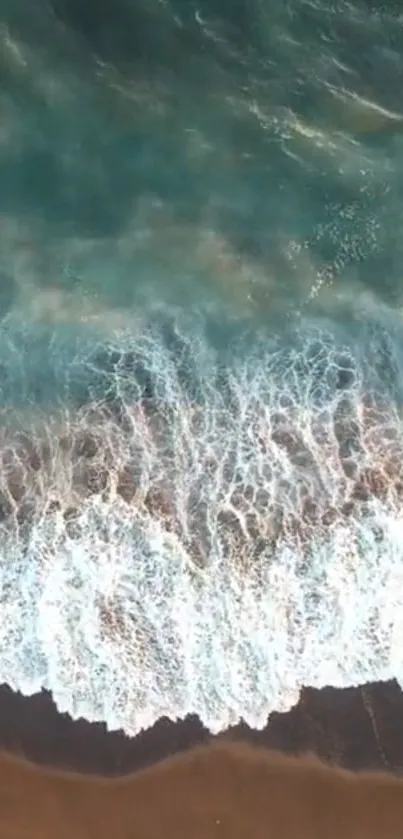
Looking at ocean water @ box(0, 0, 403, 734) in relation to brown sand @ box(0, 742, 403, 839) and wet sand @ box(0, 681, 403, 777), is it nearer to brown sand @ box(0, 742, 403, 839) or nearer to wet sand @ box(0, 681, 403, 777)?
wet sand @ box(0, 681, 403, 777)

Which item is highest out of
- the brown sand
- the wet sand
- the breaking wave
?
the breaking wave

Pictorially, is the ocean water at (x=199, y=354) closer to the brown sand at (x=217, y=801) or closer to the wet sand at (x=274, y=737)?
the wet sand at (x=274, y=737)

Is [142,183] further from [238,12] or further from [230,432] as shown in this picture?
[230,432]

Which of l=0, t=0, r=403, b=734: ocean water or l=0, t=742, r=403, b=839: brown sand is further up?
l=0, t=0, r=403, b=734: ocean water

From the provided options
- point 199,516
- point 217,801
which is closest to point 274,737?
point 217,801

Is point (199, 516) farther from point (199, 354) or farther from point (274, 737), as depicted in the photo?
point (274, 737)

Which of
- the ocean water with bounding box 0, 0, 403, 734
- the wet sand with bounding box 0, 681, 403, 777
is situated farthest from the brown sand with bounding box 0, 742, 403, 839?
the ocean water with bounding box 0, 0, 403, 734

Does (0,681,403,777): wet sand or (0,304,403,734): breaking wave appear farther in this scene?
(0,304,403,734): breaking wave

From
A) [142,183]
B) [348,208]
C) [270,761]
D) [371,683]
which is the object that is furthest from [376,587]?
[142,183]
